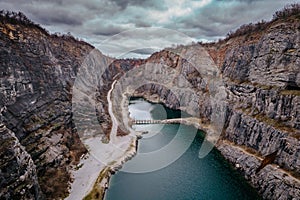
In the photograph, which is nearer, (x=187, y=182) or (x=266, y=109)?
(x=187, y=182)

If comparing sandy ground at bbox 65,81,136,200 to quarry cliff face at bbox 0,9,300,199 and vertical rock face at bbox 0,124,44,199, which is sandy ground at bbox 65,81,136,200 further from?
vertical rock face at bbox 0,124,44,199

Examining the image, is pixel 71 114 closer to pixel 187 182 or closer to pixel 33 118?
pixel 33 118

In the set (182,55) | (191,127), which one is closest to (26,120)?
(191,127)

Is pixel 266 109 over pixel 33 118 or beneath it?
over

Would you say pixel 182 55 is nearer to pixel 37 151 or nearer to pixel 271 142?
pixel 271 142

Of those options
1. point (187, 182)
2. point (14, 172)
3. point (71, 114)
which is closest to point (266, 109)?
point (187, 182)

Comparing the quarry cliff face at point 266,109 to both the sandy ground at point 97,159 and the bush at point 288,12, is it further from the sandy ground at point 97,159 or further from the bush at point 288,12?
the sandy ground at point 97,159

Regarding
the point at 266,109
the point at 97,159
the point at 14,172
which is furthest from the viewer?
the point at 266,109

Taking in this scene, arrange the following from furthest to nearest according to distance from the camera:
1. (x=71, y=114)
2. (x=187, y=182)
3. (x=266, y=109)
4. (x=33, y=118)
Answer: (x=71, y=114) < (x=266, y=109) < (x=33, y=118) < (x=187, y=182)

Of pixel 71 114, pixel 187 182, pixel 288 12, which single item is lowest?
pixel 187 182
